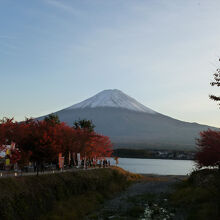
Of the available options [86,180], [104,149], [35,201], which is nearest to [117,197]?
[86,180]

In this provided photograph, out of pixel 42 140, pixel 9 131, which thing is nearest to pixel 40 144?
pixel 42 140

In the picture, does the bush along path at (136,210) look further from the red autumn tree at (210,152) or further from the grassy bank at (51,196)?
the red autumn tree at (210,152)

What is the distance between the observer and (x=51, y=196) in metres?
29.8

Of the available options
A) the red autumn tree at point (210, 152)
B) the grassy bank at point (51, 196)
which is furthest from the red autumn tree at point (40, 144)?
the red autumn tree at point (210, 152)

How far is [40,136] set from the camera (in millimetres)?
40500

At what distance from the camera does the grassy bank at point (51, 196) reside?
2400 cm

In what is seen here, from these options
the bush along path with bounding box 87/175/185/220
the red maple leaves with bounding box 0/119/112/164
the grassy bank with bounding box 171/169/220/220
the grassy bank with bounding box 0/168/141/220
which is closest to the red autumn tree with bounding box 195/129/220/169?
the grassy bank with bounding box 171/169/220/220

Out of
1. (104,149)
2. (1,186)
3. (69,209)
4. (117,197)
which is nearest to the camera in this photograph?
(1,186)

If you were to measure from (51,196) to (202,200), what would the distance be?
1301cm

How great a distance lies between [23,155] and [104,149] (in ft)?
120

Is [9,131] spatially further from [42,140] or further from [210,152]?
[210,152]

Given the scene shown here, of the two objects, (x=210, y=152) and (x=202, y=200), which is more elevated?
(x=210, y=152)

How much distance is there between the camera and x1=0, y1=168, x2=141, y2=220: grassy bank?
78.7 ft

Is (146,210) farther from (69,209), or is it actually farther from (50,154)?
(50,154)
